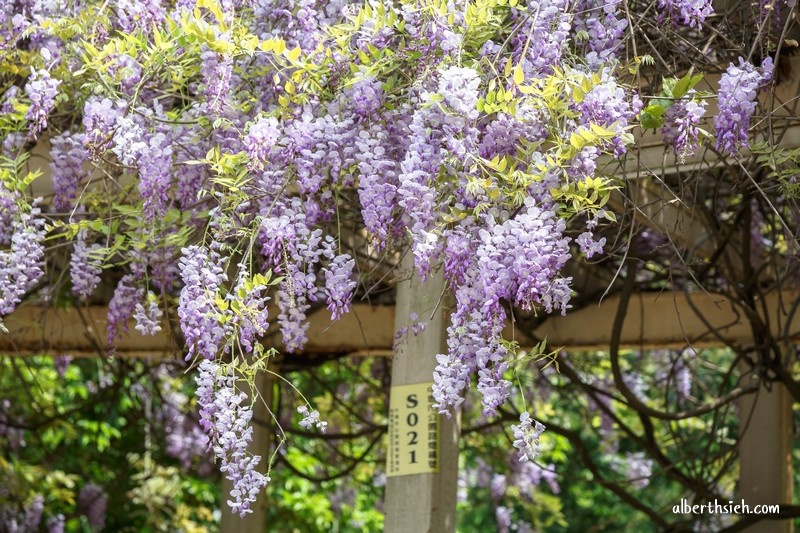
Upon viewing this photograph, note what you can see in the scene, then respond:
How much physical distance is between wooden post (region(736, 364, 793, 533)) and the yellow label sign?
2.08 meters

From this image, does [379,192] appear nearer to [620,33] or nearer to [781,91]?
[620,33]

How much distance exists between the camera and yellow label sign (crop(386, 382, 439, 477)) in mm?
3070

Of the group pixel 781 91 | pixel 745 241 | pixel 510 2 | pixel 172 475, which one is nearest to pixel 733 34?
pixel 781 91

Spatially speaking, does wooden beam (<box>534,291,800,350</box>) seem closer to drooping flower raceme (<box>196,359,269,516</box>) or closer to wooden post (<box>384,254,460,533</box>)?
wooden post (<box>384,254,460,533</box>)

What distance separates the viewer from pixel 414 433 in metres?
3.10

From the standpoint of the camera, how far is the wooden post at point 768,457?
15.8 ft

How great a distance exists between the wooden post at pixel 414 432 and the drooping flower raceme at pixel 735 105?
0.90m

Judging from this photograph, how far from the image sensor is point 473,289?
2.33 meters

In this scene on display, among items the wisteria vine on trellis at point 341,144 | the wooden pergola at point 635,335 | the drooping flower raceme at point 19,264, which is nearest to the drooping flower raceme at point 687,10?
the wisteria vine on trellis at point 341,144

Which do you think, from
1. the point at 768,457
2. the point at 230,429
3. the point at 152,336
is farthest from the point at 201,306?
the point at 768,457

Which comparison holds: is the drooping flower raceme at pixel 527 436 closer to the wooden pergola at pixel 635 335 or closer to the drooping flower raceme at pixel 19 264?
the drooping flower raceme at pixel 19 264

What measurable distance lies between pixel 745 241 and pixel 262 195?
2186 mm

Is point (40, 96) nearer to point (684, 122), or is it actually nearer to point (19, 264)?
point (19, 264)

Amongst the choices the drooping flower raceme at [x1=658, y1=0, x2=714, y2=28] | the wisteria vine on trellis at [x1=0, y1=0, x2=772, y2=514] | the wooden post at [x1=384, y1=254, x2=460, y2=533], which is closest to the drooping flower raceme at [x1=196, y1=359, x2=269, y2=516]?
the wisteria vine on trellis at [x1=0, y1=0, x2=772, y2=514]
